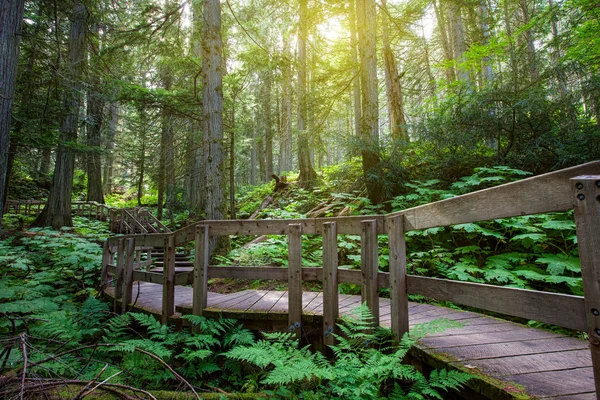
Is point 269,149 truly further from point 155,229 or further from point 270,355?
point 270,355

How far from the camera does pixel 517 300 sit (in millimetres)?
1868

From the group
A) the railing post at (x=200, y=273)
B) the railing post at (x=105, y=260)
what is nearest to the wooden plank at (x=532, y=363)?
the railing post at (x=200, y=273)

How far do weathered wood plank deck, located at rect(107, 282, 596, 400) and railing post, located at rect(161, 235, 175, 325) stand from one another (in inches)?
28.4

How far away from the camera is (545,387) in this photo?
1.91 meters

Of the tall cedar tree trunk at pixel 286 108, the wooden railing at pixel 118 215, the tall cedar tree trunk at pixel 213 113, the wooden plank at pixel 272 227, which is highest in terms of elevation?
the tall cedar tree trunk at pixel 286 108

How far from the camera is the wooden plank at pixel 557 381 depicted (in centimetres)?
185

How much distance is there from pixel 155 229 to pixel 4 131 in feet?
34.0

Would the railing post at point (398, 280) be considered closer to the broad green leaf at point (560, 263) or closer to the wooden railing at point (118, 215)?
the broad green leaf at point (560, 263)

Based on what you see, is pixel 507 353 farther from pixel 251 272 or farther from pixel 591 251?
pixel 251 272

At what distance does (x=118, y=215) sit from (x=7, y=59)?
14169 millimetres

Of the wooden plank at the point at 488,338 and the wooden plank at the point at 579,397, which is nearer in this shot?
the wooden plank at the point at 579,397

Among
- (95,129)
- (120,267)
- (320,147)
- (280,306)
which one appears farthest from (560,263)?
(95,129)

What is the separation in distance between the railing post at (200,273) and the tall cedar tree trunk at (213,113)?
15.3 feet

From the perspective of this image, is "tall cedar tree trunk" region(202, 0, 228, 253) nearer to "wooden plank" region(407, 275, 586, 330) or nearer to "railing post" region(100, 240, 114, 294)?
"railing post" region(100, 240, 114, 294)
